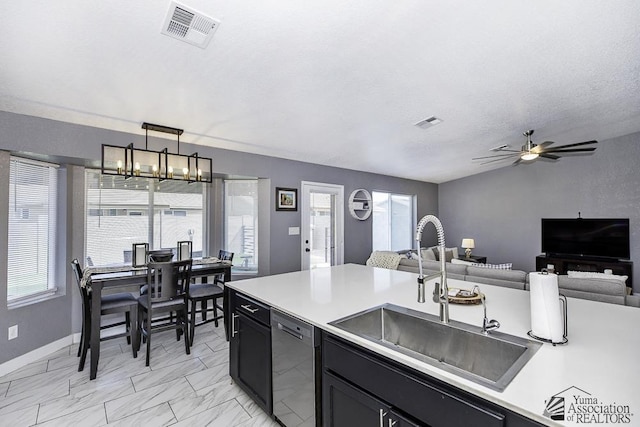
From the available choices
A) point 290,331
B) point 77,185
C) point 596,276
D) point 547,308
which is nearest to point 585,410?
point 547,308

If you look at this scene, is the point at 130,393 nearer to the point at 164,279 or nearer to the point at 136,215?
the point at 164,279

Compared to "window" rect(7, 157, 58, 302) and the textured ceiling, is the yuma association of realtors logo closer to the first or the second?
the textured ceiling

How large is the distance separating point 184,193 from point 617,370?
15.5 ft

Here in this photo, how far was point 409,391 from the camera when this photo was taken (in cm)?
118

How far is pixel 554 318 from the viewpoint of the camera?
1.27 meters

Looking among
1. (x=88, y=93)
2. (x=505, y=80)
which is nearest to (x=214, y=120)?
(x=88, y=93)

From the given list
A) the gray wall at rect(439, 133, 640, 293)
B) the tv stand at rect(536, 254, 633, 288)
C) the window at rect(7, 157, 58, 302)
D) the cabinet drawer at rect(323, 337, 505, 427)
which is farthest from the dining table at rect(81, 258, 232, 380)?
the gray wall at rect(439, 133, 640, 293)

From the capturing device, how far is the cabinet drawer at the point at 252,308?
203 cm

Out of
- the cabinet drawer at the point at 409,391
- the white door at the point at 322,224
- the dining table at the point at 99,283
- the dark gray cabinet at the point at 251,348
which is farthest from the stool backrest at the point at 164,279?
the white door at the point at 322,224

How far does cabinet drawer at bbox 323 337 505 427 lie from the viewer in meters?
1.00

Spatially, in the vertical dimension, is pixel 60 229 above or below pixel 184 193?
below

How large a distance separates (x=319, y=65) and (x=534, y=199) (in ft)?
20.2

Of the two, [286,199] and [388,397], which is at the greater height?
[286,199]

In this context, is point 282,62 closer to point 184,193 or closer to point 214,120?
point 214,120
